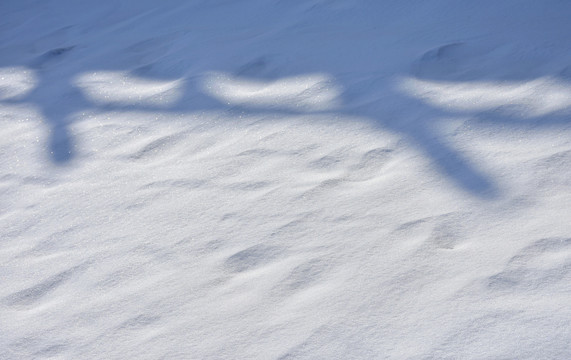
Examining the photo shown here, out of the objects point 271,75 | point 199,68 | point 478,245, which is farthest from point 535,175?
point 199,68

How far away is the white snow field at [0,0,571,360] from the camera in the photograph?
63.3 inches

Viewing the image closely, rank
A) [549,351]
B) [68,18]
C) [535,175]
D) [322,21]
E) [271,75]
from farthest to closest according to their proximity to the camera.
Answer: [68,18] → [322,21] → [271,75] → [535,175] → [549,351]

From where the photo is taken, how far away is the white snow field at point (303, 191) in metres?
1.61

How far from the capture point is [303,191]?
212 cm

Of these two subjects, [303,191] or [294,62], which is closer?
[303,191]

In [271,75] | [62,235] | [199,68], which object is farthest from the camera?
[199,68]

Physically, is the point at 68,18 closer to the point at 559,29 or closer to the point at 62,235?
the point at 62,235

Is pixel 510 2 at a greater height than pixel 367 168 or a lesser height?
greater

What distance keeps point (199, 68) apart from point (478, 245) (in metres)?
1.75

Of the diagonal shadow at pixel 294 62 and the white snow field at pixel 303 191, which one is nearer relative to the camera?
the white snow field at pixel 303 191

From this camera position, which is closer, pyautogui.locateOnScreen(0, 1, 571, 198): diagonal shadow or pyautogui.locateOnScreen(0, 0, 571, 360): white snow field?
pyautogui.locateOnScreen(0, 0, 571, 360): white snow field

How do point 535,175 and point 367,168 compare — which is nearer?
point 535,175

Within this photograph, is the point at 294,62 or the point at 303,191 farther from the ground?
the point at 294,62

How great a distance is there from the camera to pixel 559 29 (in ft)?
8.96
